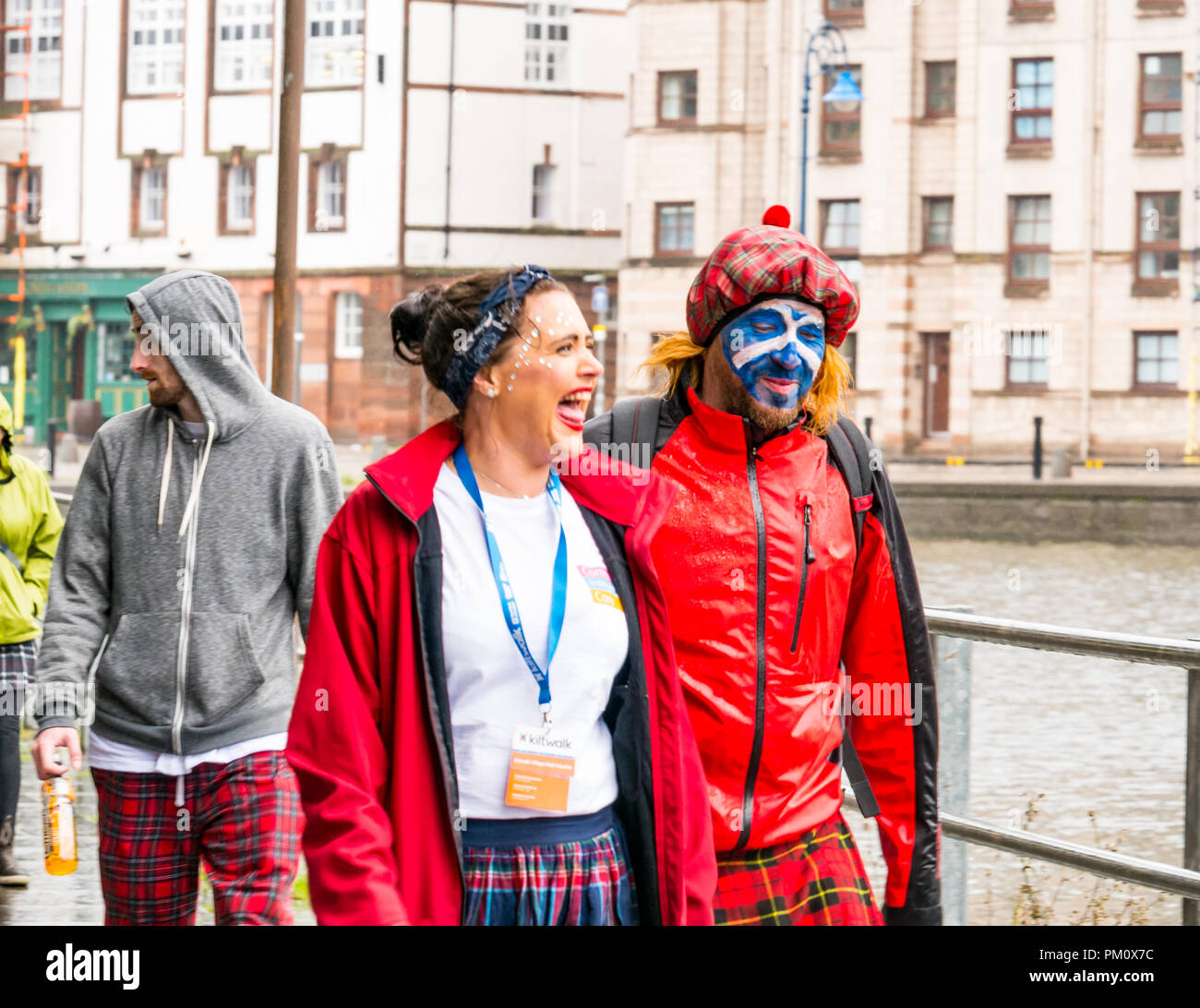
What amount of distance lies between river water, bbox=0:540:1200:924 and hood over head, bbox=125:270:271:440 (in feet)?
7.06

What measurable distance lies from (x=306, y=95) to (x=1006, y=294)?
18.3m

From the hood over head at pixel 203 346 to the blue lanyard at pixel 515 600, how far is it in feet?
4.52

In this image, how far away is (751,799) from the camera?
3.23m

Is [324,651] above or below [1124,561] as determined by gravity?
above

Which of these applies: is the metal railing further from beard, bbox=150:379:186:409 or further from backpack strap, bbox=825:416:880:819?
beard, bbox=150:379:186:409

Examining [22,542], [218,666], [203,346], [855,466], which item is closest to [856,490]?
[855,466]

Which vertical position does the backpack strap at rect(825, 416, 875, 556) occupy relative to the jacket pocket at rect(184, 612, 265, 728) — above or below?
above

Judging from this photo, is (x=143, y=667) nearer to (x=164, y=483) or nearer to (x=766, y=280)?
(x=164, y=483)

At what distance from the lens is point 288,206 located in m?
8.14

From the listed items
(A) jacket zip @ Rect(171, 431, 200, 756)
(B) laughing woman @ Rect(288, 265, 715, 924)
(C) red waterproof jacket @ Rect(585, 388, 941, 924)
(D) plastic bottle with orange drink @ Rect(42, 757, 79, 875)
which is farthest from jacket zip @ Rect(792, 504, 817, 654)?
(D) plastic bottle with orange drink @ Rect(42, 757, 79, 875)

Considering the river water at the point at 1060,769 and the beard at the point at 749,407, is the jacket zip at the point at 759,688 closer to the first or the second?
the beard at the point at 749,407

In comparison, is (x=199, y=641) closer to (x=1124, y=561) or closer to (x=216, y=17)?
(x=1124, y=561)

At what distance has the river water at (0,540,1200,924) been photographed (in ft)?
20.2

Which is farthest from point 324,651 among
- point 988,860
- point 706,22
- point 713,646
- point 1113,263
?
point 706,22
